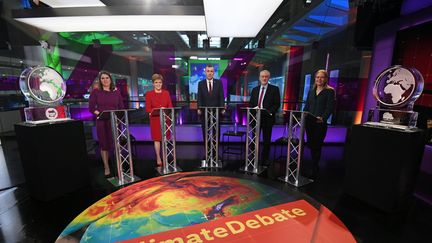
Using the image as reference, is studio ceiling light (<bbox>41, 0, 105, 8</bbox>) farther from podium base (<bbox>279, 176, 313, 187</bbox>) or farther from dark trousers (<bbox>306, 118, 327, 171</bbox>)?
podium base (<bbox>279, 176, 313, 187</bbox>)

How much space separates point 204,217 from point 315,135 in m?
2.33

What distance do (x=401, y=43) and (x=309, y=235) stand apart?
429 centimetres

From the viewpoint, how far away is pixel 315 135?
10.6ft

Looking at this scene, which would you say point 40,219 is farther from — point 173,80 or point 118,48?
point 118,48

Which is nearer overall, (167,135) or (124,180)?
(124,180)

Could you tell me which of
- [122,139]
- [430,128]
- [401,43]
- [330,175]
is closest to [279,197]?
[330,175]

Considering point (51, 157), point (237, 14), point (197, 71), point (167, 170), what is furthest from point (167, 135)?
point (197, 71)

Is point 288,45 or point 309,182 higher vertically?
point 288,45

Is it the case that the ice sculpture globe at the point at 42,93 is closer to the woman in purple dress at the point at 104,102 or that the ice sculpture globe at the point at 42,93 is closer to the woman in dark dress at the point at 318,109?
the woman in purple dress at the point at 104,102

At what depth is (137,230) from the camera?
6.42 feet

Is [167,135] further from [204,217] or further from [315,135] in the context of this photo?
[315,135]

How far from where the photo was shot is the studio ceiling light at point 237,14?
2576 mm

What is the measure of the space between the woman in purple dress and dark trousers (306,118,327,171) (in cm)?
336

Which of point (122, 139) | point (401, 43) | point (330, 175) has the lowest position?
point (330, 175)
